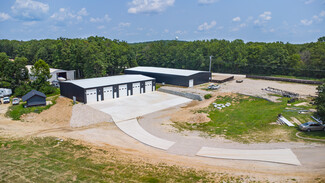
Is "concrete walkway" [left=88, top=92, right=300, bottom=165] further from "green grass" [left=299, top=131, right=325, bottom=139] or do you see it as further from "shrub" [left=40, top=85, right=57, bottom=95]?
"shrub" [left=40, top=85, right=57, bottom=95]

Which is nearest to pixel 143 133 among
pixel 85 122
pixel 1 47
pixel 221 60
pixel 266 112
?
pixel 85 122

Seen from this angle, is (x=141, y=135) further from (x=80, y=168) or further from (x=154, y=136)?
(x=80, y=168)

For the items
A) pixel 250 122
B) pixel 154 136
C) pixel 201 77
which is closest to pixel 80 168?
pixel 154 136

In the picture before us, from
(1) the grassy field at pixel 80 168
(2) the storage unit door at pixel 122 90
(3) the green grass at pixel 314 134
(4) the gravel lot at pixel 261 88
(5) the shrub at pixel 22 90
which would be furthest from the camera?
(2) the storage unit door at pixel 122 90

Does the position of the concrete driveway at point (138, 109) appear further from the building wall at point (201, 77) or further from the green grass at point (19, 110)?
the building wall at point (201, 77)

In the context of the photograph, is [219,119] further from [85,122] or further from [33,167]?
[33,167]

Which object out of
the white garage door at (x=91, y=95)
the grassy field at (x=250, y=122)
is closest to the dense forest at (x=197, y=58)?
the white garage door at (x=91, y=95)
